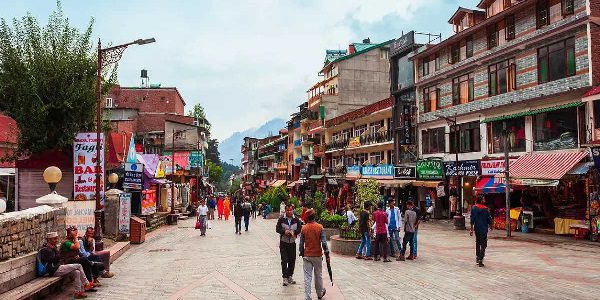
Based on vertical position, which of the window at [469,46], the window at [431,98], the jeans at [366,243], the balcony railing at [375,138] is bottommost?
the jeans at [366,243]

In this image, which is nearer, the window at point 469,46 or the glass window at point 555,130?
the glass window at point 555,130

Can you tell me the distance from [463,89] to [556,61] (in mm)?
7747

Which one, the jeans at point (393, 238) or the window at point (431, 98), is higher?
the window at point (431, 98)

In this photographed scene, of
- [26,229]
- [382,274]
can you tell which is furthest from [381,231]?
[26,229]

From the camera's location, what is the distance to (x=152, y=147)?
5228 cm

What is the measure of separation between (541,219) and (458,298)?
15.7 meters

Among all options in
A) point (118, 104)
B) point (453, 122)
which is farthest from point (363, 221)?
point (118, 104)

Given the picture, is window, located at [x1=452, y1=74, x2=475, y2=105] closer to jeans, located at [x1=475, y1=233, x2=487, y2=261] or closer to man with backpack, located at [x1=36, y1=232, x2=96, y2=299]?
jeans, located at [x1=475, y1=233, x2=487, y2=261]

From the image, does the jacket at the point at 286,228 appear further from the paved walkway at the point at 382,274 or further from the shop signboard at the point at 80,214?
the shop signboard at the point at 80,214

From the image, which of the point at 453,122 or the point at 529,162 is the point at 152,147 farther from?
the point at 529,162

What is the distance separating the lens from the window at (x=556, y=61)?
22.1 meters

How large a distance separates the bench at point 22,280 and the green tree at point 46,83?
38.5 ft

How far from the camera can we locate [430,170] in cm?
3169

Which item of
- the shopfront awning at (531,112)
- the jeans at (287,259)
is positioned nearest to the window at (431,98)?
the shopfront awning at (531,112)
